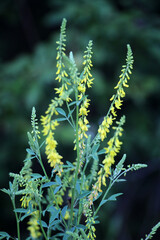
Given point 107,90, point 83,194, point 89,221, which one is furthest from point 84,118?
point 107,90

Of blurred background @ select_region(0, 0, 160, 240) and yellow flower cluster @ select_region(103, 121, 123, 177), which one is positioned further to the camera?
blurred background @ select_region(0, 0, 160, 240)

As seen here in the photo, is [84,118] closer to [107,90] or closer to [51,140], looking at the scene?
[51,140]

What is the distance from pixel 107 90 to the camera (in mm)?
4844

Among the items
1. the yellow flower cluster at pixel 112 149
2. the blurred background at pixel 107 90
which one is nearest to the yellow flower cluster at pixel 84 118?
the yellow flower cluster at pixel 112 149

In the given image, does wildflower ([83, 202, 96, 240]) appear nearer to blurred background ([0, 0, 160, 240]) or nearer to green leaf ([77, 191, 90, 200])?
green leaf ([77, 191, 90, 200])

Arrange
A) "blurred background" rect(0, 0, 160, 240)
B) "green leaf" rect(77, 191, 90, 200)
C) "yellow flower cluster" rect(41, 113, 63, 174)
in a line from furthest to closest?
"blurred background" rect(0, 0, 160, 240) → "green leaf" rect(77, 191, 90, 200) → "yellow flower cluster" rect(41, 113, 63, 174)

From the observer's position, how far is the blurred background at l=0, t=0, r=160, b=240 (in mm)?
4520

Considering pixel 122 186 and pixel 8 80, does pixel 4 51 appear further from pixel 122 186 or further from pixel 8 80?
pixel 122 186

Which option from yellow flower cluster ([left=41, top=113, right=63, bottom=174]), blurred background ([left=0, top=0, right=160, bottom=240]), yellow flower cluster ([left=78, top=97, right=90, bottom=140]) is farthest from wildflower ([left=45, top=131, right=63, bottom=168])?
blurred background ([left=0, top=0, right=160, bottom=240])

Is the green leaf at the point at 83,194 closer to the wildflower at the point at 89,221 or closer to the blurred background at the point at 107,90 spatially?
the wildflower at the point at 89,221

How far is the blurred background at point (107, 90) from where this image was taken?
14.8ft

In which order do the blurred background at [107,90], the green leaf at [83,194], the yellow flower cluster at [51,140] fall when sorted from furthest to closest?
the blurred background at [107,90], the green leaf at [83,194], the yellow flower cluster at [51,140]

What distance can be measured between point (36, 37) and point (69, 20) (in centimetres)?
116

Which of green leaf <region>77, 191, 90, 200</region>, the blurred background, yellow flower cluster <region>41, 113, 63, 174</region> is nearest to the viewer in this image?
yellow flower cluster <region>41, 113, 63, 174</region>
